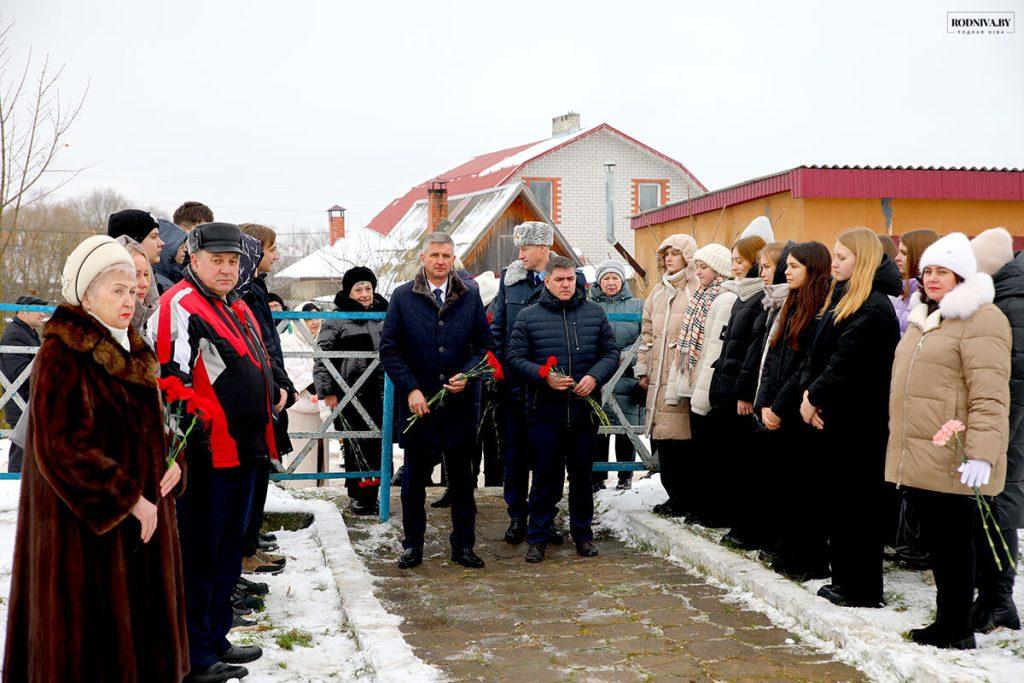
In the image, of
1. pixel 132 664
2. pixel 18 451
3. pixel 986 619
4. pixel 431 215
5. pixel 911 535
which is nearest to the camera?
pixel 132 664

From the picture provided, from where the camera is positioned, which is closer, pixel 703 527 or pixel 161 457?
pixel 161 457

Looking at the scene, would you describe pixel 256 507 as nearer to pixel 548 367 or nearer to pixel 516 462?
pixel 548 367

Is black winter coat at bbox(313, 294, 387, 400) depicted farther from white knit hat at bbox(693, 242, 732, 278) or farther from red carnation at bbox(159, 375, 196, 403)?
red carnation at bbox(159, 375, 196, 403)

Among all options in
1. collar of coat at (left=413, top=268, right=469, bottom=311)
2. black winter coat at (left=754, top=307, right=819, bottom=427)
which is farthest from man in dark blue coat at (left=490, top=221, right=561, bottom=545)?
black winter coat at (left=754, top=307, right=819, bottom=427)

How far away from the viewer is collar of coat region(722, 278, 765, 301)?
20.8 ft

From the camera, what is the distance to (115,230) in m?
5.28

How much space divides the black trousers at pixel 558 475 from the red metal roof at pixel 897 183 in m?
10.2

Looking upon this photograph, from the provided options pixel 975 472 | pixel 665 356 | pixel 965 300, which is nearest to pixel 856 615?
pixel 975 472

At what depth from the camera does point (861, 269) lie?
5.07 metres

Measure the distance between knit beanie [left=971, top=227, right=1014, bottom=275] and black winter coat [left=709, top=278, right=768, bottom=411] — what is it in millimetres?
1440

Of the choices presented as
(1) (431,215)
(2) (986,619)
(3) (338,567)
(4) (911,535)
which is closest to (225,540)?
(3) (338,567)

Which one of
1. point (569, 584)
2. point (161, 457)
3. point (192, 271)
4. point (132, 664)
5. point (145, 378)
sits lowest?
point (569, 584)

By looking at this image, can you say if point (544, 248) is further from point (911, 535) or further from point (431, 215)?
point (431, 215)

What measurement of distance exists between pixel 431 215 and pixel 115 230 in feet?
94.6
